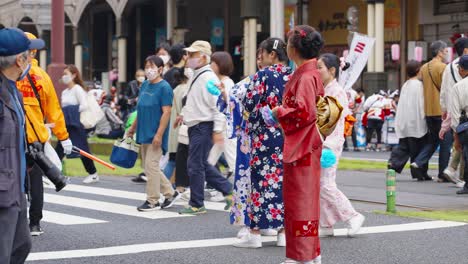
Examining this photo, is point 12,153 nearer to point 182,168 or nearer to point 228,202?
point 228,202

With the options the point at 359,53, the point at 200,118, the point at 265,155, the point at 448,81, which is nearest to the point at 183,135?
the point at 200,118

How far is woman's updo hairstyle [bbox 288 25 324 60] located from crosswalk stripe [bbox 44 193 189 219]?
3912 mm

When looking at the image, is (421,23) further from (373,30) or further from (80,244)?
(80,244)

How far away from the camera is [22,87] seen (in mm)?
8508

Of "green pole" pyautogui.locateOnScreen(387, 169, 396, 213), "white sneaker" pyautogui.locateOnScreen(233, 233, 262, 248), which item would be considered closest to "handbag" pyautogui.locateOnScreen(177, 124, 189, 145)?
"green pole" pyautogui.locateOnScreen(387, 169, 396, 213)

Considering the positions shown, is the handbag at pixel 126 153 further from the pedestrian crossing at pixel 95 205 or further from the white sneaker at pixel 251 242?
the white sneaker at pixel 251 242

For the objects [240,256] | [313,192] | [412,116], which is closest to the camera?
[313,192]

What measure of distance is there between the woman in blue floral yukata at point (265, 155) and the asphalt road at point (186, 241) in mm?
251

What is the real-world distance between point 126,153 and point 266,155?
3.66 m

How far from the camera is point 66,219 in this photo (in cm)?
1009

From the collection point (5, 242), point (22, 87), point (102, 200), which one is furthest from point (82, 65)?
point (5, 242)

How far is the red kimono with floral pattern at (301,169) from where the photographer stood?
6.56 m

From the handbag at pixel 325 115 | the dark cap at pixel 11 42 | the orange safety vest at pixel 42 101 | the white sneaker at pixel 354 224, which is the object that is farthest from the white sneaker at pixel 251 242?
the dark cap at pixel 11 42

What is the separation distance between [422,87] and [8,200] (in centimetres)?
1049
